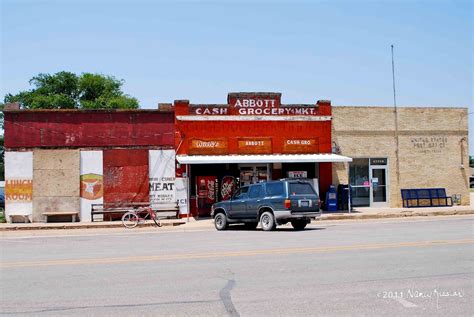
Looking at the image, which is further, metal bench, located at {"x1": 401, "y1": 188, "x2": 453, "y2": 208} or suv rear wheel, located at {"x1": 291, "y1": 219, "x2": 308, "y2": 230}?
metal bench, located at {"x1": 401, "y1": 188, "x2": 453, "y2": 208}

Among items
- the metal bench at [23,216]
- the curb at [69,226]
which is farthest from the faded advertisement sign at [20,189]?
the curb at [69,226]

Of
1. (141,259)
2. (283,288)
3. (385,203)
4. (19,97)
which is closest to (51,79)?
(19,97)

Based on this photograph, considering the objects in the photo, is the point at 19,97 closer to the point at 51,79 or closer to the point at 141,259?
the point at 51,79

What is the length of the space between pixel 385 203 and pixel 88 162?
49.3ft

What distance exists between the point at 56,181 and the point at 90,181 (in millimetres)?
1544

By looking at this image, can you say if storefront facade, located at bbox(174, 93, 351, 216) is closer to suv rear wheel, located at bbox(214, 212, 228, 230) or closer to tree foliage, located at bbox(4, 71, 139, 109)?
suv rear wheel, located at bbox(214, 212, 228, 230)

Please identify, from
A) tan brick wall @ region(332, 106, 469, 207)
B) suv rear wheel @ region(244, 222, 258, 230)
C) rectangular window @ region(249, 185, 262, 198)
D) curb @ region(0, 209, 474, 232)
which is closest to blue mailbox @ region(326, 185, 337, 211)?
tan brick wall @ region(332, 106, 469, 207)

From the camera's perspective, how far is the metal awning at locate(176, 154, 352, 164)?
26.7m

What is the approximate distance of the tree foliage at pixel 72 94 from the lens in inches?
2680

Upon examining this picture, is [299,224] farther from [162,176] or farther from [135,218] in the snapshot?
Result: [162,176]

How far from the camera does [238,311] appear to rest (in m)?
7.59

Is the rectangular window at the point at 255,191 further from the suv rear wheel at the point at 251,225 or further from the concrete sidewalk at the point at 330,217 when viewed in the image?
the concrete sidewalk at the point at 330,217

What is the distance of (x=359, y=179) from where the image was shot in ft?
99.8

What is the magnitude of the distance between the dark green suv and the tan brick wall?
9657mm
